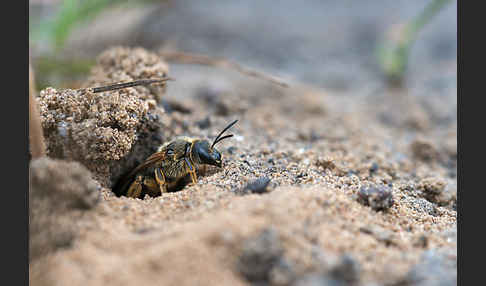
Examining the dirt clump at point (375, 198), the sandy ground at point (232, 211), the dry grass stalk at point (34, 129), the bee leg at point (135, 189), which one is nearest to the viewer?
the sandy ground at point (232, 211)

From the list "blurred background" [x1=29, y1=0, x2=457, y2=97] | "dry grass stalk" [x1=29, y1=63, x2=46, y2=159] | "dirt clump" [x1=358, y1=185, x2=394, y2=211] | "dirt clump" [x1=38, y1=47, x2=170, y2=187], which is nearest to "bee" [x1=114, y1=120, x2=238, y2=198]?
"dirt clump" [x1=38, y1=47, x2=170, y2=187]

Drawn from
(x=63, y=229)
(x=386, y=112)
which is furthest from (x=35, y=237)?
(x=386, y=112)

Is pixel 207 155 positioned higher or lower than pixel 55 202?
higher

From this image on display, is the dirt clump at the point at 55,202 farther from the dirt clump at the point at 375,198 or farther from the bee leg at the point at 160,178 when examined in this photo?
the dirt clump at the point at 375,198

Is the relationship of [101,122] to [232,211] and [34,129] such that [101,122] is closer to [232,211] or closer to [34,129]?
[34,129]

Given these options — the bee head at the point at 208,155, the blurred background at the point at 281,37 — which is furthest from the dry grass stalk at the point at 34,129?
the blurred background at the point at 281,37

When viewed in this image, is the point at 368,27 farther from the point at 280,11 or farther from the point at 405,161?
the point at 405,161

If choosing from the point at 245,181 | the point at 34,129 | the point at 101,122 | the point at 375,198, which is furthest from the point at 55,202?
the point at 375,198
